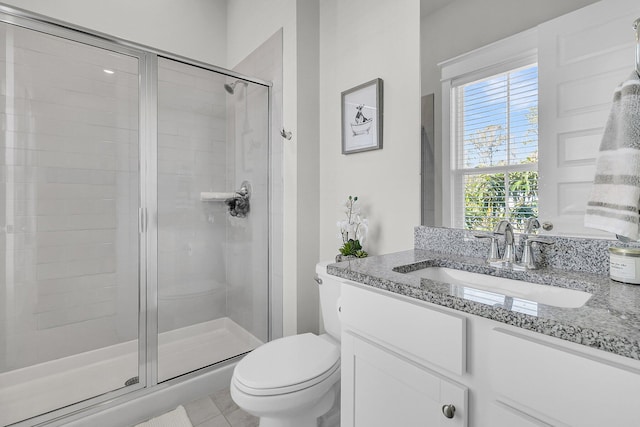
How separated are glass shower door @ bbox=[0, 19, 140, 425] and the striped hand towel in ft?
6.52

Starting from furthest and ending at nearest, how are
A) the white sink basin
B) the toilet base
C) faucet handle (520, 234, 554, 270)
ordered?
1. the toilet base
2. faucet handle (520, 234, 554, 270)
3. the white sink basin

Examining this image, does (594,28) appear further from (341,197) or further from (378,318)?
(341,197)

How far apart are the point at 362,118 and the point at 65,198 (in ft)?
5.90

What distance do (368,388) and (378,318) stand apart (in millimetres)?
224

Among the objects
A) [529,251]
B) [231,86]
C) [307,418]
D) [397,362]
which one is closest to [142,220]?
[231,86]

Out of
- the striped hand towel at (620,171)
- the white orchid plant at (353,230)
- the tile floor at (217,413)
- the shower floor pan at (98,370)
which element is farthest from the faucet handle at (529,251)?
the shower floor pan at (98,370)

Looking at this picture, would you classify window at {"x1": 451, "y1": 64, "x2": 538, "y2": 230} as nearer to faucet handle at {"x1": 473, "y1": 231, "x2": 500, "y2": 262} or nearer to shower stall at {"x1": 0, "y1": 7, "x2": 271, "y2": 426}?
faucet handle at {"x1": 473, "y1": 231, "x2": 500, "y2": 262}

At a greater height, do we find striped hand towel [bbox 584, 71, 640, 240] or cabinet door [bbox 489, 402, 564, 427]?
striped hand towel [bbox 584, 71, 640, 240]

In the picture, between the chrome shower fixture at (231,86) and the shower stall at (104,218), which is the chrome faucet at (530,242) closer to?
the shower stall at (104,218)

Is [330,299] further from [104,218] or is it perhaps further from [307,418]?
[104,218]

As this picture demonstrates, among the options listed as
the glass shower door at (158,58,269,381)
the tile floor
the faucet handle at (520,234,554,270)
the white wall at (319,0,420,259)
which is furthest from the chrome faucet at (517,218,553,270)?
the glass shower door at (158,58,269,381)

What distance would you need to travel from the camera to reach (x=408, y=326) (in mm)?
793

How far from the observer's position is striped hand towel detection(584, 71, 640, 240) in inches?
27.4

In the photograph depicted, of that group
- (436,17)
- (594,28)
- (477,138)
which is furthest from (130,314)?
(594,28)
